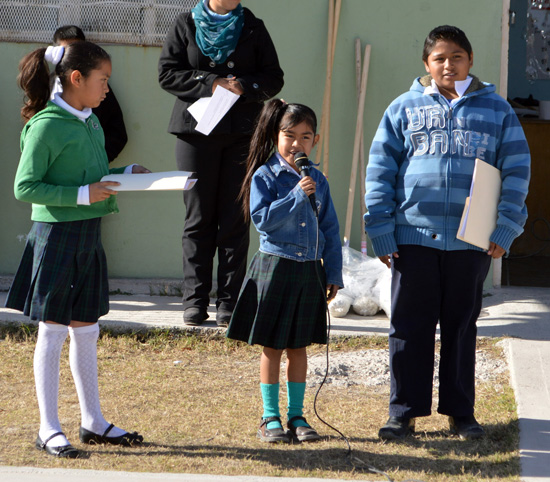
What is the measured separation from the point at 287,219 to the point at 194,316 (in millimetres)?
1935

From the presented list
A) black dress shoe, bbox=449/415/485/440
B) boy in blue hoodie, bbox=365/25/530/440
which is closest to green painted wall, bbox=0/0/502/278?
boy in blue hoodie, bbox=365/25/530/440

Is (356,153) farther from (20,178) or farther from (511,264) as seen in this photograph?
(20,178)

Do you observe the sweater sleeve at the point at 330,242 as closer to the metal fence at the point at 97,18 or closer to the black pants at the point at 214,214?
the black pants at the point at 214,214

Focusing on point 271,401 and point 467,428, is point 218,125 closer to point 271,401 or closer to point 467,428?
point 271,401

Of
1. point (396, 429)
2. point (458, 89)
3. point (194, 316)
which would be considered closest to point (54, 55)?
point (458, 89)

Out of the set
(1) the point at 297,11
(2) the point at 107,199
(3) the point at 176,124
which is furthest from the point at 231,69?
(2) the point at 107,199

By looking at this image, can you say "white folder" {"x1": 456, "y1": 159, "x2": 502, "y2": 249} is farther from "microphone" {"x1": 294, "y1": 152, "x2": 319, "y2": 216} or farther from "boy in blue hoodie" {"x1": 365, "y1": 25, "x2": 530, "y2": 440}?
"microphone" {"x1": 294, "y1": 152, "x2": 319, "y2": 216}

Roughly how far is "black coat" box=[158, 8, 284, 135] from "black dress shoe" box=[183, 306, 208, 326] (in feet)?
3.66

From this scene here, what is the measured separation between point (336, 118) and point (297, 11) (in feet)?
2.79

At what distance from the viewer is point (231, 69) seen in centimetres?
503

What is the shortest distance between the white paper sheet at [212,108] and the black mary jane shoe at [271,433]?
1988mm

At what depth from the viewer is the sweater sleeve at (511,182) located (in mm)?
3480

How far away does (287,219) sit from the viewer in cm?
344

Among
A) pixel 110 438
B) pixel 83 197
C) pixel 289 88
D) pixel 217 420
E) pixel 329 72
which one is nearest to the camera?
pixel 83 197
